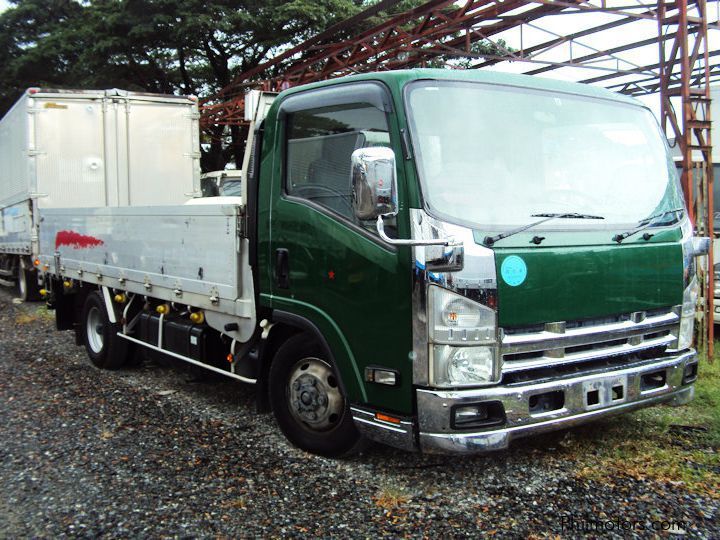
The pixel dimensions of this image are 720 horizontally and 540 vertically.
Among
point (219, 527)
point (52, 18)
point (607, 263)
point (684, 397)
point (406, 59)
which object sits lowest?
point (219, 527)

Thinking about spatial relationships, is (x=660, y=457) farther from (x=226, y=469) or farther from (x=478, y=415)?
(x=226, y=469)

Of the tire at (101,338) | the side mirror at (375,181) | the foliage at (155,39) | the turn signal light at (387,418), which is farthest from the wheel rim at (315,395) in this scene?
the foliage at (155,39)

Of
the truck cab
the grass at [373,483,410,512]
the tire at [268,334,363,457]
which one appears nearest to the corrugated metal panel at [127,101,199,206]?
the truck cab

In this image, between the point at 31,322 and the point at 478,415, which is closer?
the point at 478,415

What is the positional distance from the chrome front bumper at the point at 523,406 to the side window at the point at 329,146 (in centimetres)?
117

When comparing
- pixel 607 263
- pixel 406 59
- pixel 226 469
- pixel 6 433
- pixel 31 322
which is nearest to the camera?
pixel 607 263

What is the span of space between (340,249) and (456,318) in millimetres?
859

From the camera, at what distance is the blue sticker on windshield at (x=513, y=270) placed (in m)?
3.47

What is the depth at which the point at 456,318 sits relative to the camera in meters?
3.42

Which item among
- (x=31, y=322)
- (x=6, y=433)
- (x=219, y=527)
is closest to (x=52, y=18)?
(x=31, y=322)

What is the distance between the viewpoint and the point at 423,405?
3488 millimetres

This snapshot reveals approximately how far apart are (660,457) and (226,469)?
2.69 m

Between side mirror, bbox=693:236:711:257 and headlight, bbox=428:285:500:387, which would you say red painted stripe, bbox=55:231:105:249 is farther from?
side mirror, bbox=693:236:711:257

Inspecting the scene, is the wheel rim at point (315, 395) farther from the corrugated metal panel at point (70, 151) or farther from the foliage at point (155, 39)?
the foliage at point (155, 39)
